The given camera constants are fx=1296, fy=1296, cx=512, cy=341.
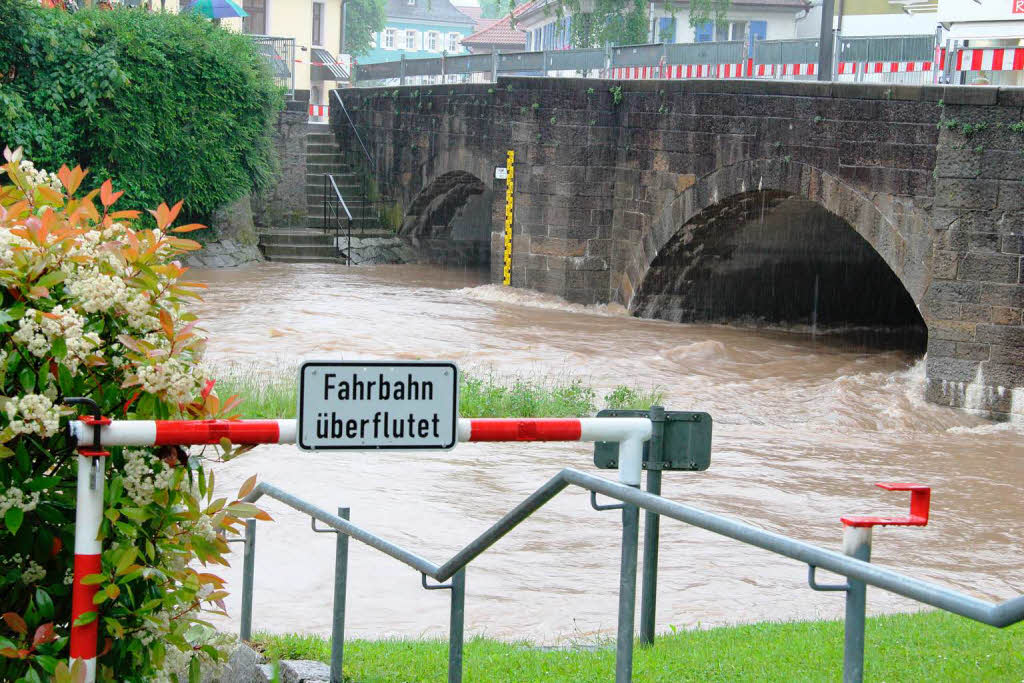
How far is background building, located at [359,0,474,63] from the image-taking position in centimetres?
8569

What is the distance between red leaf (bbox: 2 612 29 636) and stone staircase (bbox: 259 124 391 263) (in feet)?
72.1

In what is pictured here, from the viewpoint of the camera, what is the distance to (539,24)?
2184 inches

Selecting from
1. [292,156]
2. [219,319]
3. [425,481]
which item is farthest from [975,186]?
[292,156]

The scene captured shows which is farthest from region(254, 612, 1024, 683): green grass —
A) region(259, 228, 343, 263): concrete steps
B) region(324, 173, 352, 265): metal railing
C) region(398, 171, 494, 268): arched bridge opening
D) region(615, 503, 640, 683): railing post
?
A: region(324, 173, 352, 265): metal railing

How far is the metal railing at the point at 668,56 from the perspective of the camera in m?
15.4

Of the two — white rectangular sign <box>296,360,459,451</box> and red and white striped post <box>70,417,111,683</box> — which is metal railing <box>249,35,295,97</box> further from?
red and white striped post <box>70,417,111,683</box>

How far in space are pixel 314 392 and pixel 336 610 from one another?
1.56 metres

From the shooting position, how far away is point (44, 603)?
2898 mm

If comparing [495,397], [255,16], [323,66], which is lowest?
[495,397]

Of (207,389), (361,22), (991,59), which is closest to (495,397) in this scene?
(991,59)

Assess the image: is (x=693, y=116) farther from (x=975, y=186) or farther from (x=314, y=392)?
(x=314, y=392)

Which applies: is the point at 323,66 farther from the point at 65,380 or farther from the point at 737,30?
the point at 65,380

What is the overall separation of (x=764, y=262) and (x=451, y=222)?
399 inches

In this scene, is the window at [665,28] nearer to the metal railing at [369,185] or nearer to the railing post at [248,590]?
the metal railing at [369,185]
